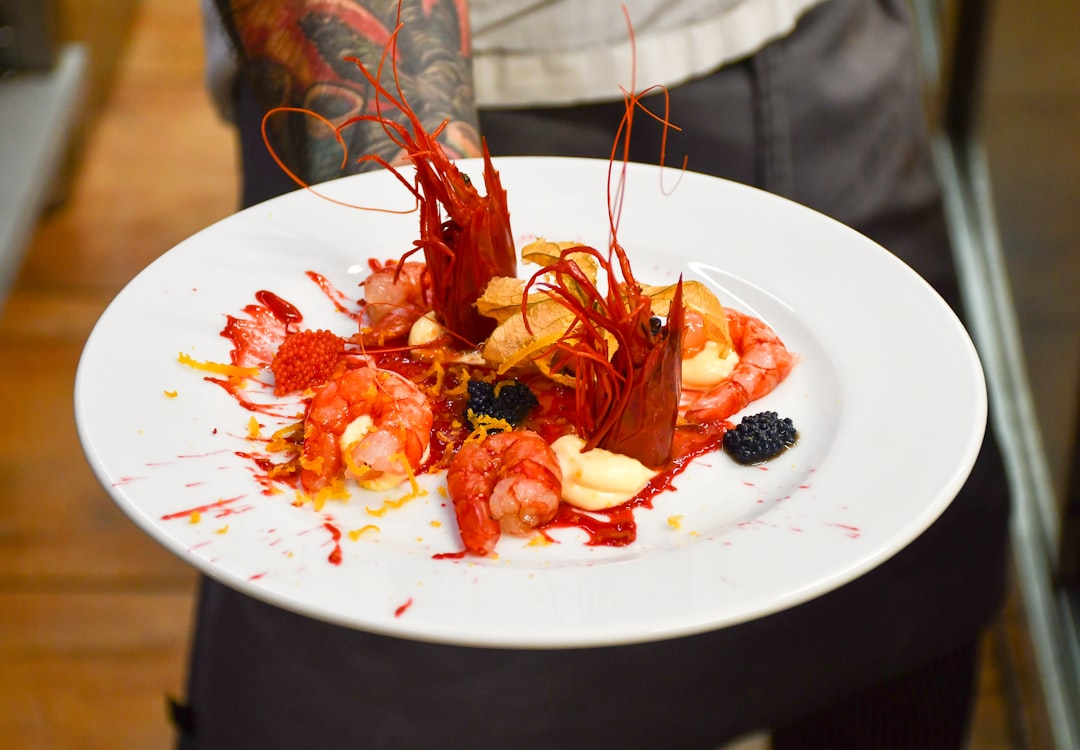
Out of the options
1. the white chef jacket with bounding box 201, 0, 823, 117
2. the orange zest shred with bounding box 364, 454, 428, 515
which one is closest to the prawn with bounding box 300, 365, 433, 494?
the orange zest shred with bounding box 364, 454, 428, 515

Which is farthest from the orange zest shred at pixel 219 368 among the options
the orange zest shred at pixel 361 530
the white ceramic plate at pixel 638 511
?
the orange zest shred at pixel 361 530

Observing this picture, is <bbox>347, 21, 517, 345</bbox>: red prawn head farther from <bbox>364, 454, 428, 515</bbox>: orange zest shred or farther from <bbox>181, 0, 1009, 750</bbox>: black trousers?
<bbox>181, 0, 1009, 750</bbox>: black trousers

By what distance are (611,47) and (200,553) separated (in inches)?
37.0

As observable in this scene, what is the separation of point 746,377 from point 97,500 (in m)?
1.81

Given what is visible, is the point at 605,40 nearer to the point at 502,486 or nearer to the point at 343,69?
the point at 343,69

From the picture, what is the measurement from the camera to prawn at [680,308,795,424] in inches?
43.9

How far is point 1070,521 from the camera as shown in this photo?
6.77ft

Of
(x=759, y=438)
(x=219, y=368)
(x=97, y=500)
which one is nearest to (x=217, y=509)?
(x=219, y=368)

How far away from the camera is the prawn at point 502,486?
94 centimetres

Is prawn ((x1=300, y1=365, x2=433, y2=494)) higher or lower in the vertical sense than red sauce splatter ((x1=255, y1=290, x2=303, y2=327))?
lower

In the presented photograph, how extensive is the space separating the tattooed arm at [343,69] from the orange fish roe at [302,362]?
0.97 ft

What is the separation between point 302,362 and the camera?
1111 millimetres

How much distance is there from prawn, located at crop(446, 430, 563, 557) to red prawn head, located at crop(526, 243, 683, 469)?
0.23 ft

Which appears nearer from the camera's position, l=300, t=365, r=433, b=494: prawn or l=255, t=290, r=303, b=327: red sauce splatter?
l=300, t=365, r=433, b=494: prawn
